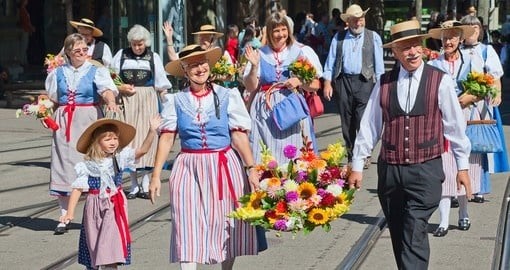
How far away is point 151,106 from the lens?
1364cm

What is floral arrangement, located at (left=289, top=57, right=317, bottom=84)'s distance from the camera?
429 inches

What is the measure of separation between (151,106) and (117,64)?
680mm

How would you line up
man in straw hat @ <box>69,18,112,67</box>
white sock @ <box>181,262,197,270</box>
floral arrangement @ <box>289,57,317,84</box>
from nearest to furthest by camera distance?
white sock @ <box>181,262,197,270</box> → floral arrangement @ <box>289,57,317,84</box> → man in straw hat @ <box>69,18,112,67</box>

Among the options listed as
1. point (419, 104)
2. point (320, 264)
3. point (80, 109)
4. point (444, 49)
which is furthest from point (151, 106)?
point (419, 104)

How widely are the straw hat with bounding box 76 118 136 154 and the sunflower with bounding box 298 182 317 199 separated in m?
1.44

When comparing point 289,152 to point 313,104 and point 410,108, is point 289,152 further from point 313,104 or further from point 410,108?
point 313,104

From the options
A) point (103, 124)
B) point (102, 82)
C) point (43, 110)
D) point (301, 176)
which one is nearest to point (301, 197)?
point (301, 176)

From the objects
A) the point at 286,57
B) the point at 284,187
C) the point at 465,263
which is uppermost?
the point at 286,57

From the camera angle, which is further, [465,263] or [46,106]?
[46,106]

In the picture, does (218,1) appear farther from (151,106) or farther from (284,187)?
(284,187)

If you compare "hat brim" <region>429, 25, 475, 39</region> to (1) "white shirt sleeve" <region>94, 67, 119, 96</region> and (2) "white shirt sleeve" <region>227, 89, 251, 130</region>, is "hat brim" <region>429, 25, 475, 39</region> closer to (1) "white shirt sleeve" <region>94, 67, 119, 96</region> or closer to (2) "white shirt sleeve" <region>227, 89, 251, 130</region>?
(1) "white shirt sleeve" <region>94, 67, 119, 96</region>

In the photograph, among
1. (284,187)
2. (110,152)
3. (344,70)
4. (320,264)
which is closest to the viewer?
(284,187)

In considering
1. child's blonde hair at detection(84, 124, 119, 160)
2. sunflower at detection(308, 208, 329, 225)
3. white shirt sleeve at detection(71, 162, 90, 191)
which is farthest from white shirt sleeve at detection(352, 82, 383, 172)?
white shirt sleeve at detection(71, 162, 90, 191)

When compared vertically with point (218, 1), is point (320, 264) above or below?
below
